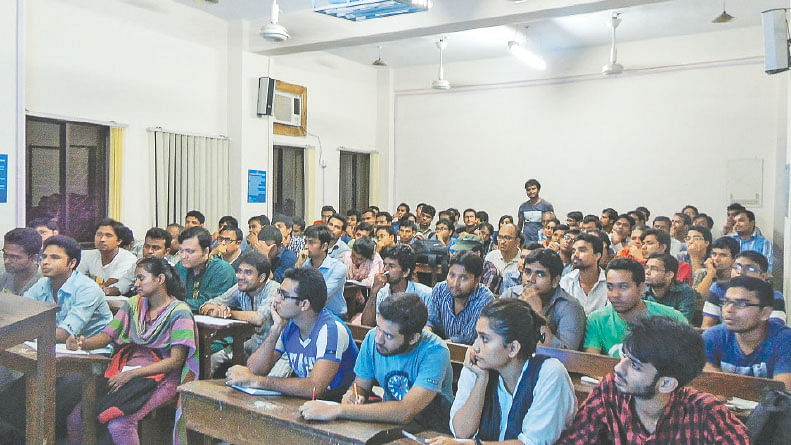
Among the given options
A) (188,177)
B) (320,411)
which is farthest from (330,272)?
(188,177)

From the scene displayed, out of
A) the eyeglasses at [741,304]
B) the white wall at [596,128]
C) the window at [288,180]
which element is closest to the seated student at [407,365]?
the eyeglasses at [741,304]

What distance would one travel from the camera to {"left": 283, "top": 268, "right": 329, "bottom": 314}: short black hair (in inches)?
114

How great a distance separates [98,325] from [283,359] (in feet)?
4.01

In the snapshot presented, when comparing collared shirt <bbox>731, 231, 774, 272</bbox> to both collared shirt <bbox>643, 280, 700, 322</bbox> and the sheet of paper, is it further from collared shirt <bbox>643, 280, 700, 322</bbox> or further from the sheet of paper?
the sheet of paper

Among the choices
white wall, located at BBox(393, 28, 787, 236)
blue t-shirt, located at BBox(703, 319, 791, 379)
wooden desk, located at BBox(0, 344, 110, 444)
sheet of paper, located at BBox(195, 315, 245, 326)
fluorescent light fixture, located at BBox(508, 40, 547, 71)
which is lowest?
wooden desk, located at BBox(0, 344, 110, 444)

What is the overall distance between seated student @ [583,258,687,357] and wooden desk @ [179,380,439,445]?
1.41 m

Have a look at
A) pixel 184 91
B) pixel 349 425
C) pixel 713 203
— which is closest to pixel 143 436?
pixel 349 425

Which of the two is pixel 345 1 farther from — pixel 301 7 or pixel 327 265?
pixel 301 7

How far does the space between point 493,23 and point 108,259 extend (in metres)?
4.42

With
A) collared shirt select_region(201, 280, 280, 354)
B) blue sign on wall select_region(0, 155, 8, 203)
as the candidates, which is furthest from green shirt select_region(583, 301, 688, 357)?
blue sign on wall select_region(0, 155, 8, 203)

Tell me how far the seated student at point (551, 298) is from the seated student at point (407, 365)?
96 centimetres

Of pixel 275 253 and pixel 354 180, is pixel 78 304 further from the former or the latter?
pixel 354 180

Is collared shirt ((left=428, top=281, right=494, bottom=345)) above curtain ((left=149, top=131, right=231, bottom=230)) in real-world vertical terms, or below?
below

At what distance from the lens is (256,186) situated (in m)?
8.80
